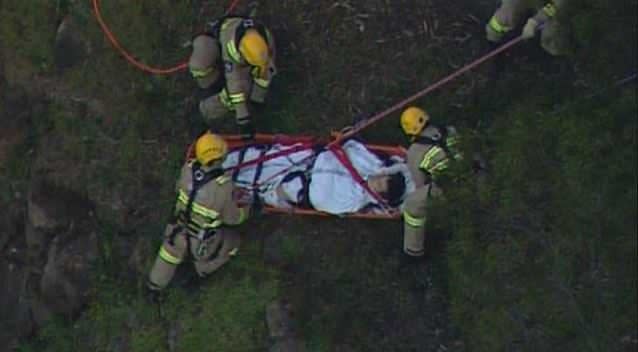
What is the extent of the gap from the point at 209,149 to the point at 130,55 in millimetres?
2317

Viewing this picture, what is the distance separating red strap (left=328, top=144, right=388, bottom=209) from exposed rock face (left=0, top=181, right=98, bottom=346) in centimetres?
281

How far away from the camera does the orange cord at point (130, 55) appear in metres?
10.8

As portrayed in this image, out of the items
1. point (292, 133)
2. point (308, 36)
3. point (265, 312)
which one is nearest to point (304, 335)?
point (265, 312)

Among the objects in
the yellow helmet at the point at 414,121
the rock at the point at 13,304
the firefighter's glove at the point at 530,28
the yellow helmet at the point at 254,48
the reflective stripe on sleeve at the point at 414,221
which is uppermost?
the firefighter's glove at the point at 530,28

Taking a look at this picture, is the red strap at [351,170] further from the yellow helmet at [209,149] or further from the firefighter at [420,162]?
the yellow helmet at [209,149]

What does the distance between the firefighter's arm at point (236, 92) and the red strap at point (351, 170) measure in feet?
3.08

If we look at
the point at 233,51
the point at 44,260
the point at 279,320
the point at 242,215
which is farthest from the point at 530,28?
the point at 44,260

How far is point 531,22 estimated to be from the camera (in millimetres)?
9102

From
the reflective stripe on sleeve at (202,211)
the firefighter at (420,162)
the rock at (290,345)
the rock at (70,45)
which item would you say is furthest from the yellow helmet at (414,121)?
the rock at (70,45)

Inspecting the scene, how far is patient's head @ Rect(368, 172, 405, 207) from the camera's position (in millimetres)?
9312

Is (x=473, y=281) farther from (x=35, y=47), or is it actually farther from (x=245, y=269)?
(x=35, y=47)

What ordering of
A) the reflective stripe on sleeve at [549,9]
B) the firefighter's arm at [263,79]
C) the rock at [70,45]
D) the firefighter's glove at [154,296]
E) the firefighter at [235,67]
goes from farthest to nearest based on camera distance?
the rock at [70,45]
the firefighter's glove at [154,296]
the firefighter's arm at [263,79]
the firefighter at [235,67]
the reflective stripe on sleeve at [549,9]

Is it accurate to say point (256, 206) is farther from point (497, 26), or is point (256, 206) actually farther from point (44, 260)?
point (44, 260)

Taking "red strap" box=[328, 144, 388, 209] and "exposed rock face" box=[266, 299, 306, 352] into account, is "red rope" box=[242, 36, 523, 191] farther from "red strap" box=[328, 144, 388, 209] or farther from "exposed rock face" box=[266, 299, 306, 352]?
"exposed rock face" box=[266, 299, 306, 352]
